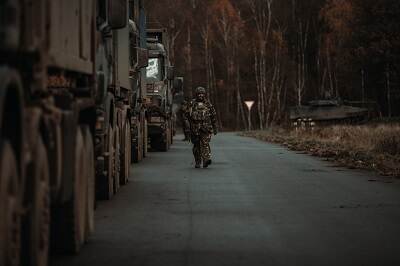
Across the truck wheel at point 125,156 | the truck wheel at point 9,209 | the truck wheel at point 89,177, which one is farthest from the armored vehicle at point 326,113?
the truck wheel at point 9,209

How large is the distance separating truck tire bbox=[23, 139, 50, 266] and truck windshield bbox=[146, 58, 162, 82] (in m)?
23.6

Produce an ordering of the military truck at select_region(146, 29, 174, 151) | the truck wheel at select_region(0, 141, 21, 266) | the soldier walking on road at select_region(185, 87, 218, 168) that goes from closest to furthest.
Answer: the truck wheel at select_region(0, 141, 21, 266)
the soldier walking on road at select_region(185, 87, 218, 168)
the military truck at select_region(146, 29, 174, 151)

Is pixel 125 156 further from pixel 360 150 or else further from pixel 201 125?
pixel 360 150

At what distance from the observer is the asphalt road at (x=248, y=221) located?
8.91 m

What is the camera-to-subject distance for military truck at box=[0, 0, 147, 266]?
6.01 m

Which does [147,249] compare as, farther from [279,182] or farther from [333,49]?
[333,49]

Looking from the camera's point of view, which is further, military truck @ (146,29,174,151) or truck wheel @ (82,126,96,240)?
military truck @ (146,29,174,151)

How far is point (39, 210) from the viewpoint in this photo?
709cm

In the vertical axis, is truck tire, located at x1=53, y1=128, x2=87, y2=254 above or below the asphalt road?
above

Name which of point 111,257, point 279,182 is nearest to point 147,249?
point 111,257

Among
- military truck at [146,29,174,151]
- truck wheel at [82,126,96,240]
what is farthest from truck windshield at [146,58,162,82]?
truck wheel at [82,126,96,240]

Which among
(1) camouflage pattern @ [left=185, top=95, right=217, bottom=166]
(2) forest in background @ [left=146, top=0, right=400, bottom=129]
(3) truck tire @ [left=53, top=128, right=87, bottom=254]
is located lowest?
(3) truck tire @ [left=53, top=128, right=87, bottom=254]

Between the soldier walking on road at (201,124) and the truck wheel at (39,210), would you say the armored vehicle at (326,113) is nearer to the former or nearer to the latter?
the soldier walking on road at (201,124)

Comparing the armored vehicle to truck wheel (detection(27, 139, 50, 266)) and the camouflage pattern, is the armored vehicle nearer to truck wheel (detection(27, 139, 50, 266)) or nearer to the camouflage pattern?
the camouflage pattern
